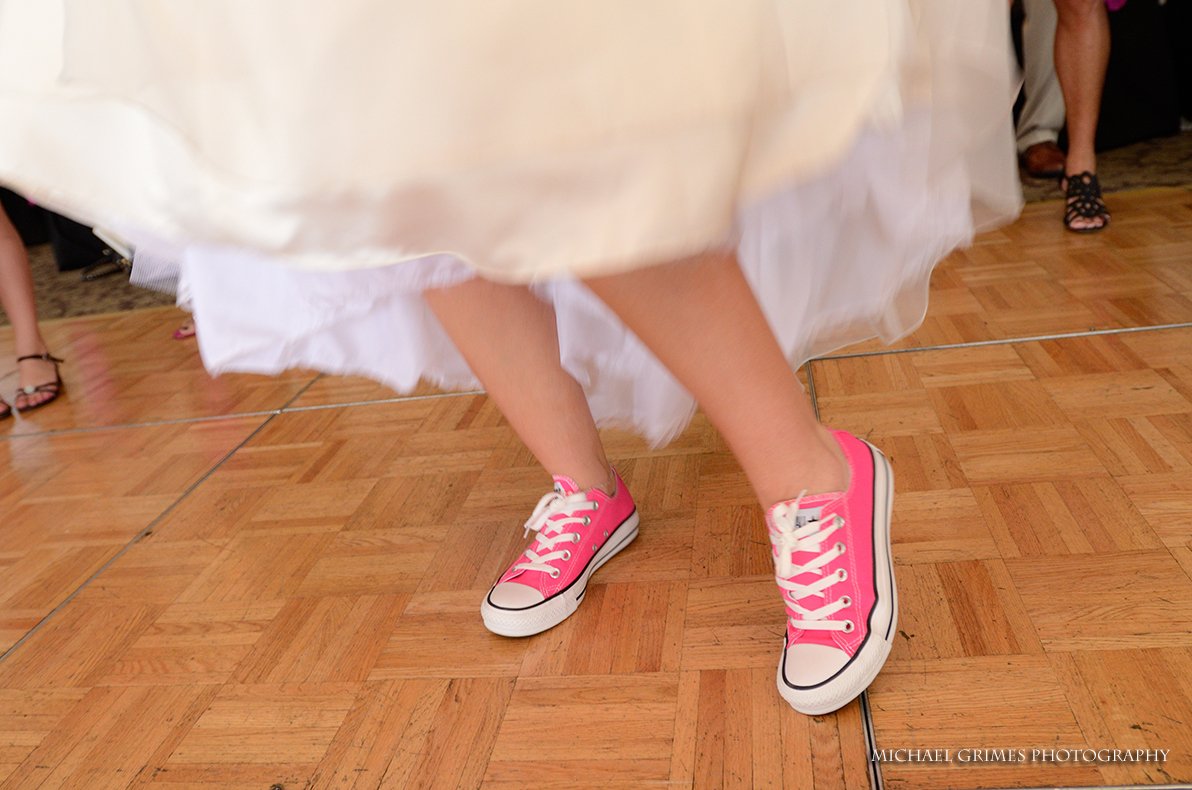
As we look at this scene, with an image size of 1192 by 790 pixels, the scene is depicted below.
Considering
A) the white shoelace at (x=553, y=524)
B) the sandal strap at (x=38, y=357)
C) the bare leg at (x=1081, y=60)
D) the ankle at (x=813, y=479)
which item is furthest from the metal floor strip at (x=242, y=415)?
the bare leg at (x=1081, y=60)

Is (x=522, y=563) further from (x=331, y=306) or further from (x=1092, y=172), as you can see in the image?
(x=1092, y=172)

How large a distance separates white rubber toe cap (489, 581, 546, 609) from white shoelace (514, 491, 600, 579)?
0.02 meters

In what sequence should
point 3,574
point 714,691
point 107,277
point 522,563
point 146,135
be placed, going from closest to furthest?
1. point 146,135
2. point 714,691
3. point 522,563
4. point 3,574
5. point 107,277

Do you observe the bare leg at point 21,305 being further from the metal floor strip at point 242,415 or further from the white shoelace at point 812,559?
the white shoelace at point 812,559

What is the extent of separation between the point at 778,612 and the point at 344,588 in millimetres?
479

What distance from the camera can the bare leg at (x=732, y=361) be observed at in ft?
2.11

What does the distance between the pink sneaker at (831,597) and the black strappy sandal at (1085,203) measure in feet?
4.21

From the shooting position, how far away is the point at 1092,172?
5.93 feet

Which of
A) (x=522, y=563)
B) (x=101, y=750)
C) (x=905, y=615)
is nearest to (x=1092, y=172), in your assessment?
(x=905, y=615)

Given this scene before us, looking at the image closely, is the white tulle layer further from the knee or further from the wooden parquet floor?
the knee

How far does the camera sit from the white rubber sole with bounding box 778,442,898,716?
0.70 meters

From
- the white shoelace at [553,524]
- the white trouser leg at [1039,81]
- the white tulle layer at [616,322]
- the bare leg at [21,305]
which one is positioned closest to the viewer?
the white tulle layer at [616,322]

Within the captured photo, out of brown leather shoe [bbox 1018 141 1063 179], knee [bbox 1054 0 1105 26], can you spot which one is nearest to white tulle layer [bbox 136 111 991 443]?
knee [bbox 1054 0 1105 26]

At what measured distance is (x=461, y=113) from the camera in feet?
1.67
